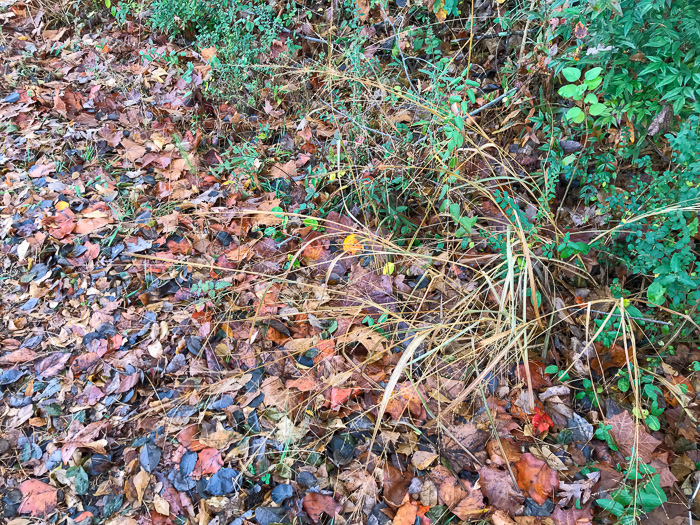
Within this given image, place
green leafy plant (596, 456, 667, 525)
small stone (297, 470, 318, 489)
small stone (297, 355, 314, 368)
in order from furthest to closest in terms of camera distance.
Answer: small stone (297, 355, 314, 368) → small stone (297, 470, 318, 489) → green leafy plant (596, 456, 667, 525)

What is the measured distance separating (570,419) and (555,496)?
0.27 m

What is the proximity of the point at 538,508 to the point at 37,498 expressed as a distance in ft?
5.30

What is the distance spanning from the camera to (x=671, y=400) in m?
1.59

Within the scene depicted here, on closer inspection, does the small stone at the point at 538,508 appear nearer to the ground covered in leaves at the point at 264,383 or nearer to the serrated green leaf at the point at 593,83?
the ground covered in leaves at the point at 264,383

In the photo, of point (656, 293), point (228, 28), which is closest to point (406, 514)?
point (656, 293)

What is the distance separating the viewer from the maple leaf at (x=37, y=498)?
1.59 metres

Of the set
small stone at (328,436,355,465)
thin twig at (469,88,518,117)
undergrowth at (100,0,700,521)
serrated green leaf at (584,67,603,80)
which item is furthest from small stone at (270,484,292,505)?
thin twig at (469,88,518,117)

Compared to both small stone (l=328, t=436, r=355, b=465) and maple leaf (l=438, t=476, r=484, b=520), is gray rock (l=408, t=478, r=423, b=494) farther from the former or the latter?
small stone (l=328, t=436, r=355, b=465)

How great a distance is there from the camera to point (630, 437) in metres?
1.50

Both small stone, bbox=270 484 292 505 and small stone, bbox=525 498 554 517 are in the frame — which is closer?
small stone, bbox=525 498 554 517

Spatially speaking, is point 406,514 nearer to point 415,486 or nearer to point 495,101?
point 415,486

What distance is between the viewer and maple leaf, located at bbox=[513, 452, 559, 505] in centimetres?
144

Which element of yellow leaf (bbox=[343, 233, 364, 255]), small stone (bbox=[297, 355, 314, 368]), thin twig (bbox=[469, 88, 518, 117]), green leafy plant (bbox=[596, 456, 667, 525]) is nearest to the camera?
green leafy plant (bbox=[596, 456, 667, 525])

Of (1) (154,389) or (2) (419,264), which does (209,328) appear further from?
(2) (419,264)
